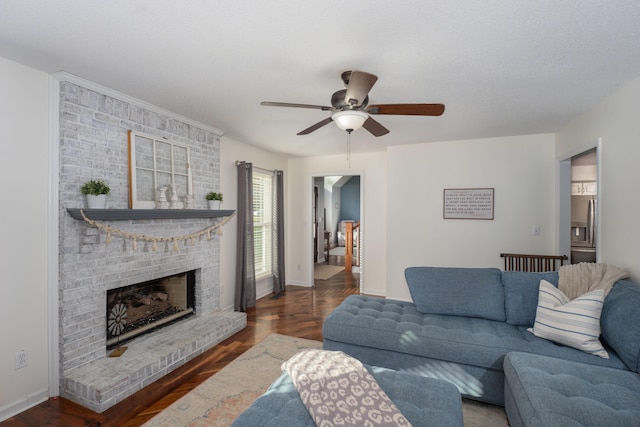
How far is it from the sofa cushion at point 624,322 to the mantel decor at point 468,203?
6.96 feet

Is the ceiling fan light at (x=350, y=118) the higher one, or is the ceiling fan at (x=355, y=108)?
the ceiling fan at (x=355, y=108)

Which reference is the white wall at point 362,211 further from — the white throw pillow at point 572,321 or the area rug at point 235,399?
the white throw pillow at point 572,321

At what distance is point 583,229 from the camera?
4.76 m

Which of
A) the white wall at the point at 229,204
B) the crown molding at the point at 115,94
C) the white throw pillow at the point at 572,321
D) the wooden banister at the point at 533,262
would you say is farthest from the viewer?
the white wall at the point at 229,204

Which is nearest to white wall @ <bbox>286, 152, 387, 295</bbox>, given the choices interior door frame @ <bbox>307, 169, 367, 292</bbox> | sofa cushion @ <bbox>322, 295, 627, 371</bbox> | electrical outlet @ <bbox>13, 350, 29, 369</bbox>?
interior door frame @ <bbox>307, 169, 367, 292</bbox>

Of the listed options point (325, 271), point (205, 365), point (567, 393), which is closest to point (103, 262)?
point (205, 365)

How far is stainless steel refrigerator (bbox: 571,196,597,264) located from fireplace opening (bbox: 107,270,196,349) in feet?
17.4

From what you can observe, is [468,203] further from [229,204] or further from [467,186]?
[229,204]

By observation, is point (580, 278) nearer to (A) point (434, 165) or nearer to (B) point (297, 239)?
(A) point (434, 165)

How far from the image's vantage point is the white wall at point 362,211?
16.8ft

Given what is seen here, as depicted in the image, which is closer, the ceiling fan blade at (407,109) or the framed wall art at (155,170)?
the ceiling fan blade at (407,109)

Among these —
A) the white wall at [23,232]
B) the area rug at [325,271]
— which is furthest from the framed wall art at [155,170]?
the area rug at [325,271]

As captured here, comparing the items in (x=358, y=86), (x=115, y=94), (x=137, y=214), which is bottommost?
(x=137, y=214)

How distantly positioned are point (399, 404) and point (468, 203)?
337 cm
